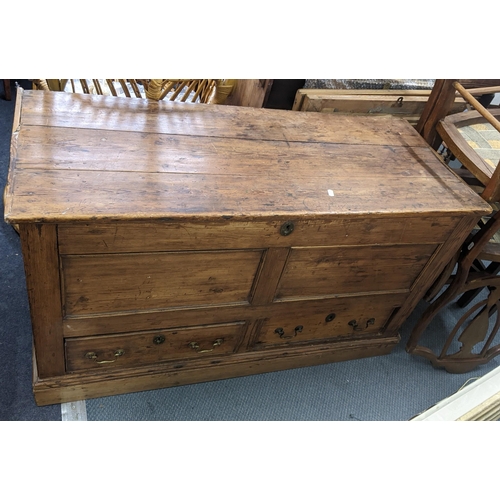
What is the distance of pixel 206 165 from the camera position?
3.85 feet

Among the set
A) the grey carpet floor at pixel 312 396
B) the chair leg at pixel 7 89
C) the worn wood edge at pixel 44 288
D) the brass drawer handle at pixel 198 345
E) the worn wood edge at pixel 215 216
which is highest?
the worn wood edge at pixel 215 216

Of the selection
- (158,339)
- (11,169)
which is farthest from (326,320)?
(11,169)

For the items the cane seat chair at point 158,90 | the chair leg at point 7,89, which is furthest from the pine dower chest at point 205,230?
the chair leg at point 7,89

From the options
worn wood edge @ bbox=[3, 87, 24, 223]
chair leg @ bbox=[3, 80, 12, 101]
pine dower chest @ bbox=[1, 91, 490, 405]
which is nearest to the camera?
worn wood edge @ bbox=[3, 87, 24, 223]

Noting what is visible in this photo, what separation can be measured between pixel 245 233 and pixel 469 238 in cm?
80

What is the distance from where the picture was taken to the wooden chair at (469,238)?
138cm

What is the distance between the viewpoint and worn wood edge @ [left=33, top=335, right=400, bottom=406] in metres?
1.38

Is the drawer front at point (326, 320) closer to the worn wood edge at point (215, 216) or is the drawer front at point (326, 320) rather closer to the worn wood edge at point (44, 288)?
the worn wood edge at point (215, 216)

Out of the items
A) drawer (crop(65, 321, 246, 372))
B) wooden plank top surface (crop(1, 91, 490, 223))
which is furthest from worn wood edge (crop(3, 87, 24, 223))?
drawer (crop(65, 321, 246, 372))

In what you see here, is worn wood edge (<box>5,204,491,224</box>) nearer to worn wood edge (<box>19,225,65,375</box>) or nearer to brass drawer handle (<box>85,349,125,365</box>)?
worn wood edge (<box>19,225,65,375</box>)

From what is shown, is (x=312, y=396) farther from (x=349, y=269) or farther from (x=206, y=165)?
(x=206, y=165)
